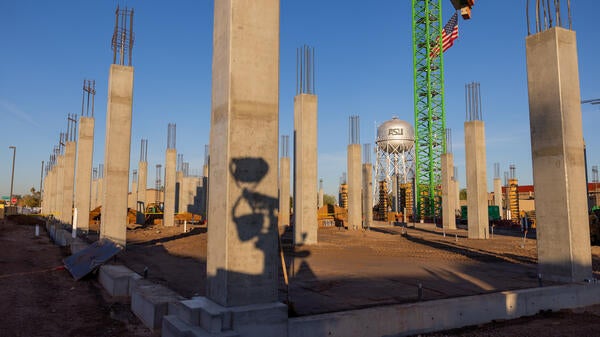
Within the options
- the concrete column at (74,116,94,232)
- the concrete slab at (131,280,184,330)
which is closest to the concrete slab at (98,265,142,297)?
the concrete slab at (131,280,184,330)

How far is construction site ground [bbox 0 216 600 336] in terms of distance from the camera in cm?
703

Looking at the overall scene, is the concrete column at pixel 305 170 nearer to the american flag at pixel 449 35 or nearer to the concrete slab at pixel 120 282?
the concrete slab at pixel 120 282

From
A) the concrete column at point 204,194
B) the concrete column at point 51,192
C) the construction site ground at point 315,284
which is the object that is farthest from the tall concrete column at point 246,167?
the concrete column at point 51,192

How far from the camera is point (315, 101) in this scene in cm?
1927

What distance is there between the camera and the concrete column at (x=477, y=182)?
24.2 meters

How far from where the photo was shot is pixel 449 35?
48938 mm

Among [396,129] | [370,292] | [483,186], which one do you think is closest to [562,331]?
[370,292]

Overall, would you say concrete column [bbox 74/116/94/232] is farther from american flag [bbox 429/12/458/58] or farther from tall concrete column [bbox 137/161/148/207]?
american flag [bbox 429/12/458/58]

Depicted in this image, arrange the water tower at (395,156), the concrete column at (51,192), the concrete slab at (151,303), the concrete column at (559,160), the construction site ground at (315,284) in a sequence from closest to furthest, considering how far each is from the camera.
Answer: the concrete slab at (151,303) → the construction site ground at (315,284) → the concrete column at (559,160) → the concrete column at (51,192) → the water tower at (395,156)

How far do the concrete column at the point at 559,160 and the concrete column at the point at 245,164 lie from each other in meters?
7.27

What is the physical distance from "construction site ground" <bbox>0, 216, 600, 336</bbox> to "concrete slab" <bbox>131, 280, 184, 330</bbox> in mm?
183

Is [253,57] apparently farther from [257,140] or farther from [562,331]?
[562,331]

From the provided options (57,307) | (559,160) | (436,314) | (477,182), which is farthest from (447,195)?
(57,307)

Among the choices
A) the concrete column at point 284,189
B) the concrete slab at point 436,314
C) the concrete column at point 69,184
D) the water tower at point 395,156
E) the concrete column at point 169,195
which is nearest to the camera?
the concrete slab at point 436,314
